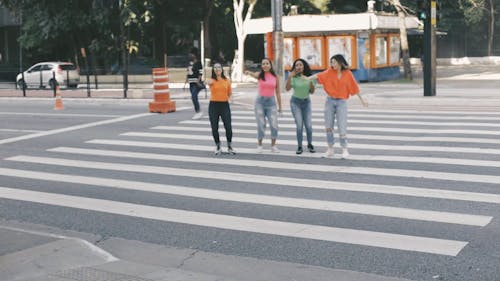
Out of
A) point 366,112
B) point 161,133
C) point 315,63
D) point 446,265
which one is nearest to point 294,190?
point 446,265

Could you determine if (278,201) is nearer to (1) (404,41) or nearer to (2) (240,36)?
(1) (404,41)

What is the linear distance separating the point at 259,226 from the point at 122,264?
213cm

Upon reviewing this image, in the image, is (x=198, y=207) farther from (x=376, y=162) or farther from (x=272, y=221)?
(x=376, y=162)

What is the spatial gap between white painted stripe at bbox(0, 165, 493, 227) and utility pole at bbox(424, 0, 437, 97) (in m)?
15.8

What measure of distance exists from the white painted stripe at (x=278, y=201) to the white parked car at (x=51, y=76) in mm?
29274

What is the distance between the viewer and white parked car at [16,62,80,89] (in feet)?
138

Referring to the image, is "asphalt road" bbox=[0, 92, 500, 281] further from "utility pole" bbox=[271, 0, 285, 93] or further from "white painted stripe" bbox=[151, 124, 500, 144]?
"utility pole" bbox=[271, 0, 285, 93]

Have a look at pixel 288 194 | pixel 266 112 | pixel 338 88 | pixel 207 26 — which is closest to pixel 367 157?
pixel 338 88

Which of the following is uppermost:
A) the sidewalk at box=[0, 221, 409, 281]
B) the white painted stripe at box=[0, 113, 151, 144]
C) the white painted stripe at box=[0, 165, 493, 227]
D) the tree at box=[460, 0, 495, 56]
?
the tree at box=[460, 0, 495, 56]

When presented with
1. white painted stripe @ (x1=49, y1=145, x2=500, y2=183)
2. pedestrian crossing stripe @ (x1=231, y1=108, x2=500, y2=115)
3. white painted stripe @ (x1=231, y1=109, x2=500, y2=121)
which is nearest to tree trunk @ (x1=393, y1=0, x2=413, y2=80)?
pedestrian crossing stripe @ (x1=231, y1=108, x2=500, y2=115)

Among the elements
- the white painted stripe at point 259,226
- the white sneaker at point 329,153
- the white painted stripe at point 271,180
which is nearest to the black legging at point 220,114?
the white painted stripe at point 271,180

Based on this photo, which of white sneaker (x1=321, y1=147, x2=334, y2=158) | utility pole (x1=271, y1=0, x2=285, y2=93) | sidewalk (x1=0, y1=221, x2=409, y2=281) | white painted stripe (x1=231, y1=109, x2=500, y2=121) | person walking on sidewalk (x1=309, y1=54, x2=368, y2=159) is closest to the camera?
sidewalk (x1=0, y1=221, x2=409, y2=281)

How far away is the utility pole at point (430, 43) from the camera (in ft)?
82.7

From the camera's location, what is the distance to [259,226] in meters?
8.95
